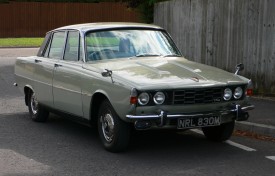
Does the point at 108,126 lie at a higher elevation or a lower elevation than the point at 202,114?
lower

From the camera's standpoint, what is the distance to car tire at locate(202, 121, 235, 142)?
295 inches

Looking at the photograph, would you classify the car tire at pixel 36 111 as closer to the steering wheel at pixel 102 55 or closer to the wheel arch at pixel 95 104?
the steering wheel at pixel 102 55

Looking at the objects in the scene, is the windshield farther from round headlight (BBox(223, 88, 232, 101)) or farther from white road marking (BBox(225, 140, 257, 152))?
white road marking (BBox(225, 140, 257, 152))

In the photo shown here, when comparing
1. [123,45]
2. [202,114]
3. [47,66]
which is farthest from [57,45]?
[202,114]

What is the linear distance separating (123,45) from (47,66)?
1458mm

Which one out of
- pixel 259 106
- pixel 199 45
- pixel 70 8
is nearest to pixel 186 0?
pixel 199 45

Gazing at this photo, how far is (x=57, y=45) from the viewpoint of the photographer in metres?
8.76

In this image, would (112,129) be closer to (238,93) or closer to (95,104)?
(95,104)

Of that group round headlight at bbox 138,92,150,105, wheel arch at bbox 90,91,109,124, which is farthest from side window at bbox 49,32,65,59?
round headlight at bbox 138,92,150,105

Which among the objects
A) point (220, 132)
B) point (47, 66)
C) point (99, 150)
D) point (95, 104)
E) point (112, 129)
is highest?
point (47, 66)

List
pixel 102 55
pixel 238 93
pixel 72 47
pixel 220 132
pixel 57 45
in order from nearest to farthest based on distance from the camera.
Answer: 1. pixel 238 93
2. pixel 220 132
3. pixel 102 55
4. pixel 72 47
5. pixel 57 45

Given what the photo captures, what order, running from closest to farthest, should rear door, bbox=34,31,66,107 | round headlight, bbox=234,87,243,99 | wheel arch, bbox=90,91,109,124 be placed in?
round headlight, bbox=234,87,243,99
wheel arch, bbox=90,91,109,124
rear door, bbox=34,31,66,107

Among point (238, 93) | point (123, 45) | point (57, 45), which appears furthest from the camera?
point (57, 45)

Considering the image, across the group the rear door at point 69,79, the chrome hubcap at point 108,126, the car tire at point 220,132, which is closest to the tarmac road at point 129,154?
the car tire at point 220,132
